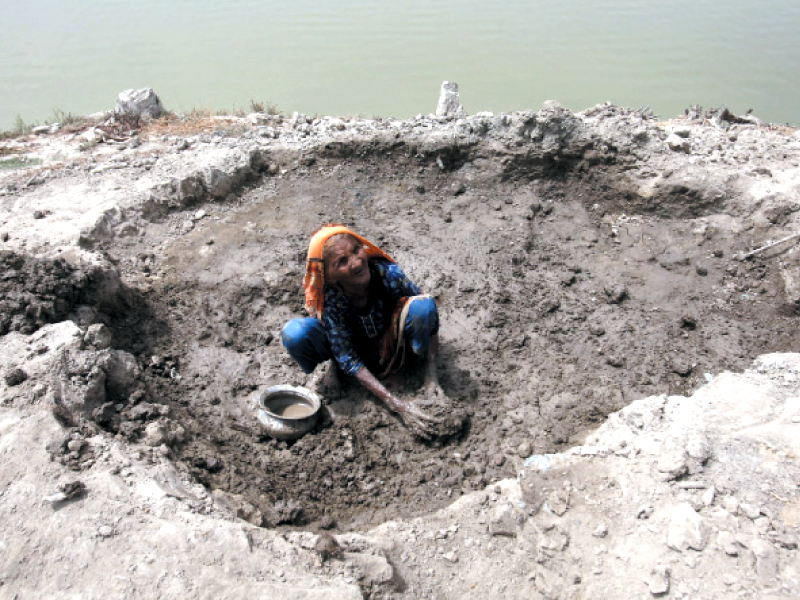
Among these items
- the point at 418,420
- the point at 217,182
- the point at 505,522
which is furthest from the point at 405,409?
the point at 217,182

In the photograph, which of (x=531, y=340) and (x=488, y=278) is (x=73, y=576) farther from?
(x=488, y=278)

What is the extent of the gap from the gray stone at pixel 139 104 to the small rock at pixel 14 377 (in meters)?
4.51

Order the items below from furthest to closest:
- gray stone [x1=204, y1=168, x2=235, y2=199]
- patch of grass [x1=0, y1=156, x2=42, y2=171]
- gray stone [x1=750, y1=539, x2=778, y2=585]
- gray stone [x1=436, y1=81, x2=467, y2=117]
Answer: gray stone [x1=436, y1=81, x2=467, y2=117] < patch of grass [x1=0, y1=156, x2=42, y2=171] < gray stone [x1=204, y1=168, x2=235, y2=199] < gray stone [x1=750, y1=539, x2=778, y2=585]

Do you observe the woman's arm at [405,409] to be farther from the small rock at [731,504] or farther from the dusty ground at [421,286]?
the small rock at [731,504]

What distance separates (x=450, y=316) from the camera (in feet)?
13.3

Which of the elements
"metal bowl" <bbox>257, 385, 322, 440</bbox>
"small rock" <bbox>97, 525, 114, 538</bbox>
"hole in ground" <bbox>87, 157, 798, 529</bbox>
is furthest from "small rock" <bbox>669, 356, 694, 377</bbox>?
"small rock" <bbox>97, 525, 114, 538</bbox>

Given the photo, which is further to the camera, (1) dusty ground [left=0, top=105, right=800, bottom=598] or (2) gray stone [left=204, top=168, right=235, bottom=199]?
(2) gray stone [left=204, top=168, right=235, bottom=199]

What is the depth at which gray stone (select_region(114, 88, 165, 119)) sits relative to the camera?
654 cm

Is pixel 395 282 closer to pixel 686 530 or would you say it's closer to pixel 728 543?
pixel 686 530

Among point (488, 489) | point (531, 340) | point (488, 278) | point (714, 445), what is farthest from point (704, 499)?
point (488, 278)

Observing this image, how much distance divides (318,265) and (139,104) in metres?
4.93

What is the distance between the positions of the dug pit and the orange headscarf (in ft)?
2.20

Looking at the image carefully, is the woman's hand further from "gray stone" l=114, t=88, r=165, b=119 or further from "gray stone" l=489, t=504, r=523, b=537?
"gray stone" l=114, t=88, r=165, b=119

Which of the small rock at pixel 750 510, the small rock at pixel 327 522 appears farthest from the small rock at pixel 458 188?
the small rock at pixel 750 510
